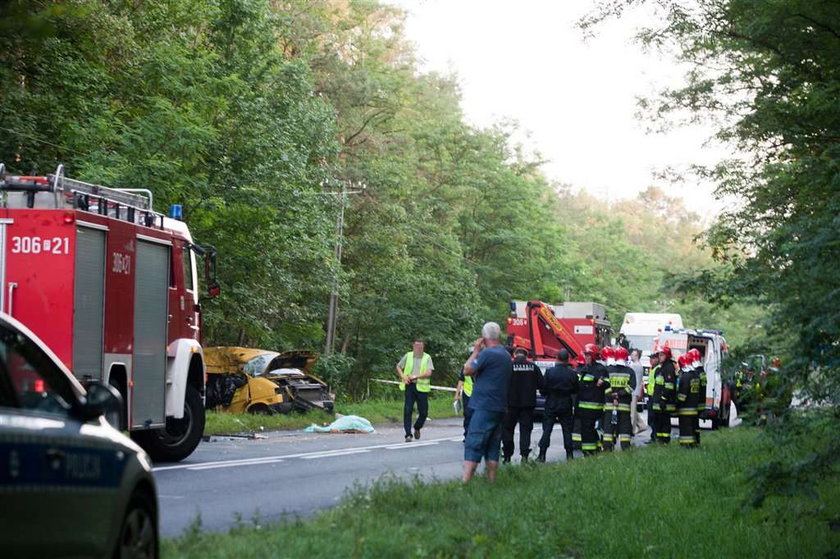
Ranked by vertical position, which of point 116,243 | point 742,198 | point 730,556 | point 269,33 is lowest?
point 730,556

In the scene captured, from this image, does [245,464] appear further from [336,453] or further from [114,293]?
[114,293]

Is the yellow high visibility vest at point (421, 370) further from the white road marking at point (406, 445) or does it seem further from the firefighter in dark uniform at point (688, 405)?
the firefighter in dark uniform at point (688, 405)

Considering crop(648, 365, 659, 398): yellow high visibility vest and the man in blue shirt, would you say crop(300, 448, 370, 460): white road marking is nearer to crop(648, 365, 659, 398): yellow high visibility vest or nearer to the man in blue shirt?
the man in blue shirt

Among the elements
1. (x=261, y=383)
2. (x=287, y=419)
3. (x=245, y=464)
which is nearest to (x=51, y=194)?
(x=245, y=464)

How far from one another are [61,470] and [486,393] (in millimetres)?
9001

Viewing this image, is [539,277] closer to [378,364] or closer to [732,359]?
[378,364]

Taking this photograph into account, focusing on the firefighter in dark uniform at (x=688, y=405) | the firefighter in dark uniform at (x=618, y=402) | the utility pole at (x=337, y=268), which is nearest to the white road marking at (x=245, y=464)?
the firefighter in dark uniform at (x=618, y=402)

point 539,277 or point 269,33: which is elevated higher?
point 269,33

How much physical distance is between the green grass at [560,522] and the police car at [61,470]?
4.93ft

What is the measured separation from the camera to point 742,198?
95.9 ft

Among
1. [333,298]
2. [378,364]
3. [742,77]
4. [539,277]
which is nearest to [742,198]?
[742,77]

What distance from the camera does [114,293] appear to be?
1408cm

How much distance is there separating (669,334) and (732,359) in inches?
916

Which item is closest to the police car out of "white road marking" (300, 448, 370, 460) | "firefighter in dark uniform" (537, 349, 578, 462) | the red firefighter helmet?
"white road marking" (300, 448, 370, 460)
